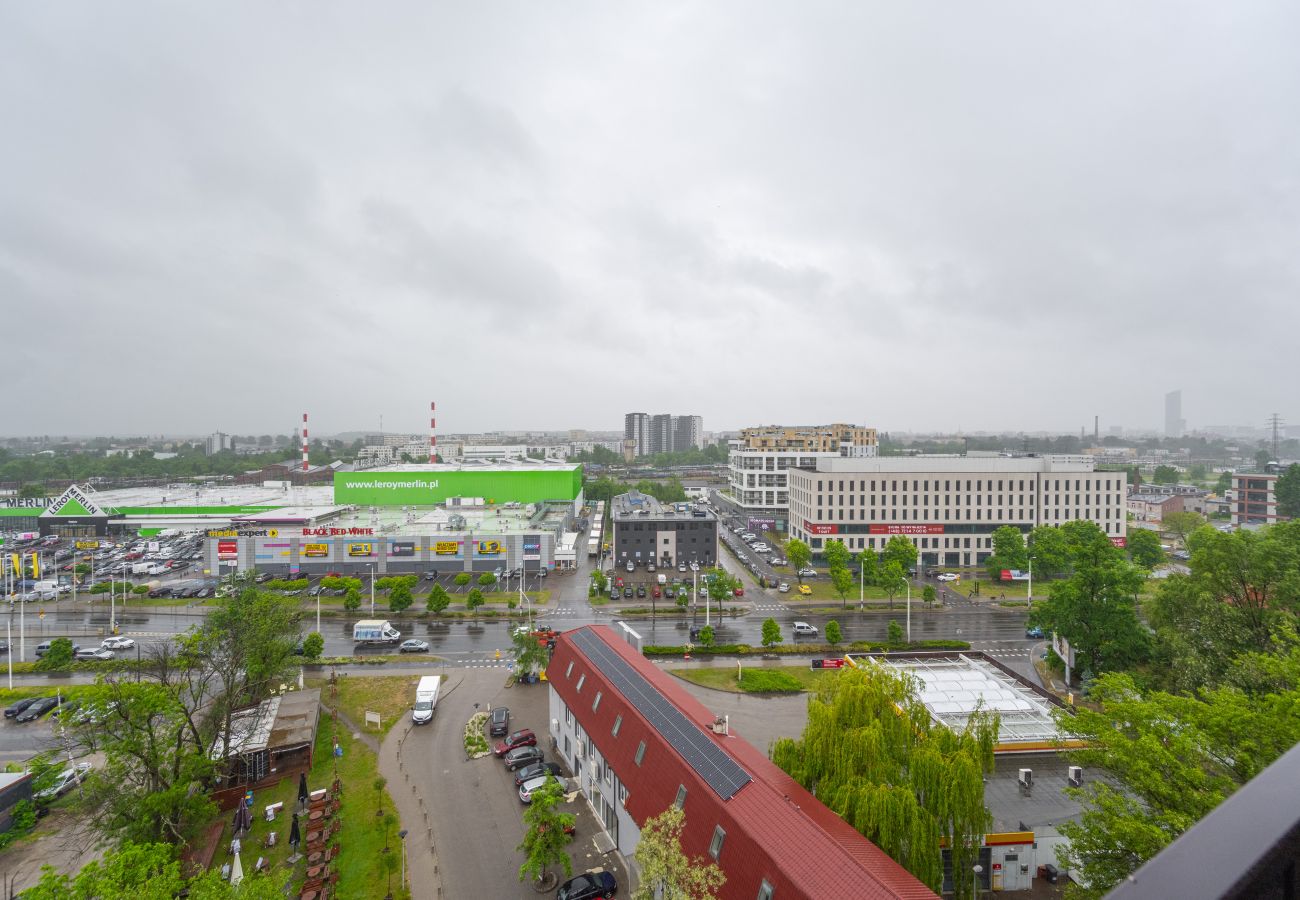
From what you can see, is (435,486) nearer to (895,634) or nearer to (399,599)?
(399,599)

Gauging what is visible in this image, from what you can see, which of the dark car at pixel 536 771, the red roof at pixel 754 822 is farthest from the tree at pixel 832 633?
the dark car at pixel 536 771

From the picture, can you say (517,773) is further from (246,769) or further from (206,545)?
(206,545)

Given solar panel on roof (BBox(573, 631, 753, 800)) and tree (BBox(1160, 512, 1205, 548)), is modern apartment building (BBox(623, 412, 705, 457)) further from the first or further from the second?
solar panel on roof (BBox(573, 631, 753, 800))

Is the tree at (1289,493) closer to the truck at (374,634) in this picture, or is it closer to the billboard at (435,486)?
the billboard at (435,486)

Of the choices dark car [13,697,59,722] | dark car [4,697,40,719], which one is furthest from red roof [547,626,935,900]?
dark car [4,697,40,719]

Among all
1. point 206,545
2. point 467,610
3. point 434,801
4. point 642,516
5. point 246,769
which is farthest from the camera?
point 642,516

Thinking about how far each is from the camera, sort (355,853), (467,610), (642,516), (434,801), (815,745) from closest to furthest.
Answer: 1. (815,745)
2. (355,853)
3. (434,801)
4. (467,610)
5. (642,516)

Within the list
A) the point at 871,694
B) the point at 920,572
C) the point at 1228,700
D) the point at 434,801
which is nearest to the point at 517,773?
the point at 434,801
